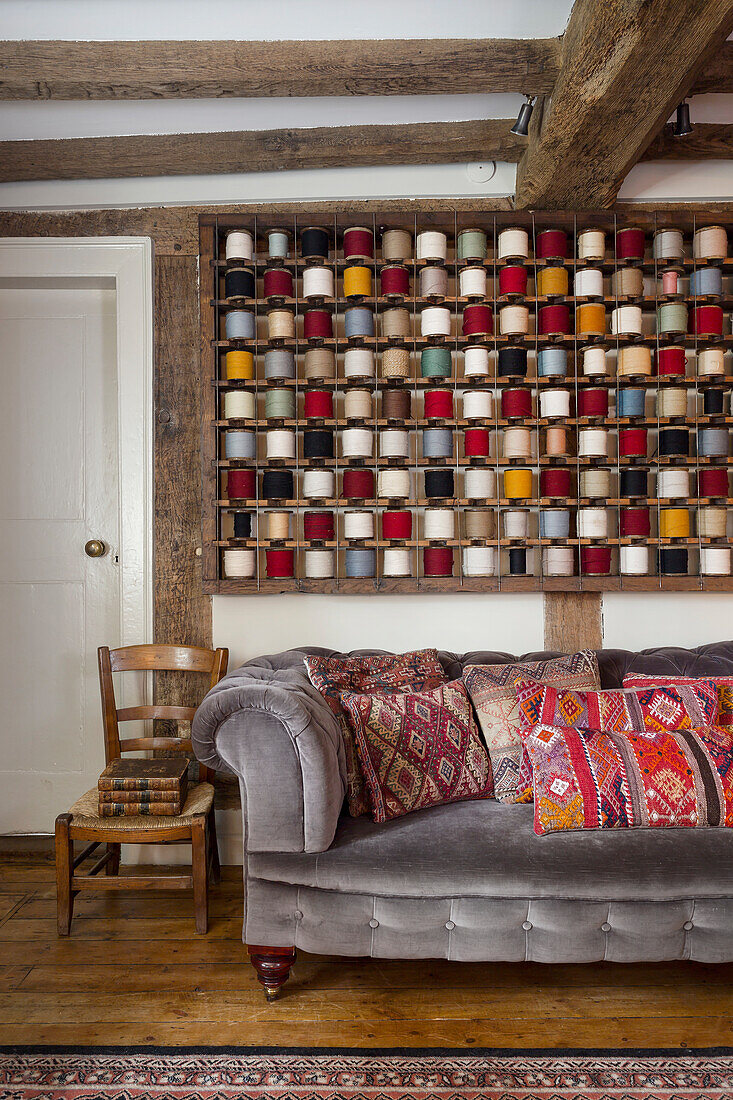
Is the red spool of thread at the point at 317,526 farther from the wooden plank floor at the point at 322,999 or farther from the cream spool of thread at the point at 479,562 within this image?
the wooden plank floor at the point at 322,999

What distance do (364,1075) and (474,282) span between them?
255 centimetres

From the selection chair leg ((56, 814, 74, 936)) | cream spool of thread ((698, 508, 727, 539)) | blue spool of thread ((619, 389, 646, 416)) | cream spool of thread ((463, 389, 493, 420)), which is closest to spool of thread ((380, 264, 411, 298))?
cream spool of thread ((463, 389, 493, 420))

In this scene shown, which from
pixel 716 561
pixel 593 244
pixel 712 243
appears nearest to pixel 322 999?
pixel 716 561

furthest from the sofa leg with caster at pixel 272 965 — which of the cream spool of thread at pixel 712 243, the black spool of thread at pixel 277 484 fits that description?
the cream spool of thread at pixel 712 243

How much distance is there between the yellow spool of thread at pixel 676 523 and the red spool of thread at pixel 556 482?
39 cm

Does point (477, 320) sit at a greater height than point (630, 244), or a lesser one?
lesser

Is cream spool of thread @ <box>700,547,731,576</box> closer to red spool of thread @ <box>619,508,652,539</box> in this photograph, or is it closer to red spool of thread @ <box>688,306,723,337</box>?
red spool of thread @ <box>619,508,652,539</box>

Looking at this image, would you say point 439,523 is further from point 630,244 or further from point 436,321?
point 630,244

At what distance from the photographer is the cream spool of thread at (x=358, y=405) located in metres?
2.93

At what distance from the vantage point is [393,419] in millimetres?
2926

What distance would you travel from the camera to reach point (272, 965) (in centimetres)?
207

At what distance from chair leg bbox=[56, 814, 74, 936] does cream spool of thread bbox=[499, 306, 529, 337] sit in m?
2.31

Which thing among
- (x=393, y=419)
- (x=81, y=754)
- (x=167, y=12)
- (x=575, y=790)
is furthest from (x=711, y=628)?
(x=167, y=12)

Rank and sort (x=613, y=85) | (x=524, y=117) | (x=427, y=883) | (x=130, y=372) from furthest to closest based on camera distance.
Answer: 1. (x=130, y=372)
2. (x=524, y=117)
3. (x=613, y=85)
4. (x=427, y=883)
